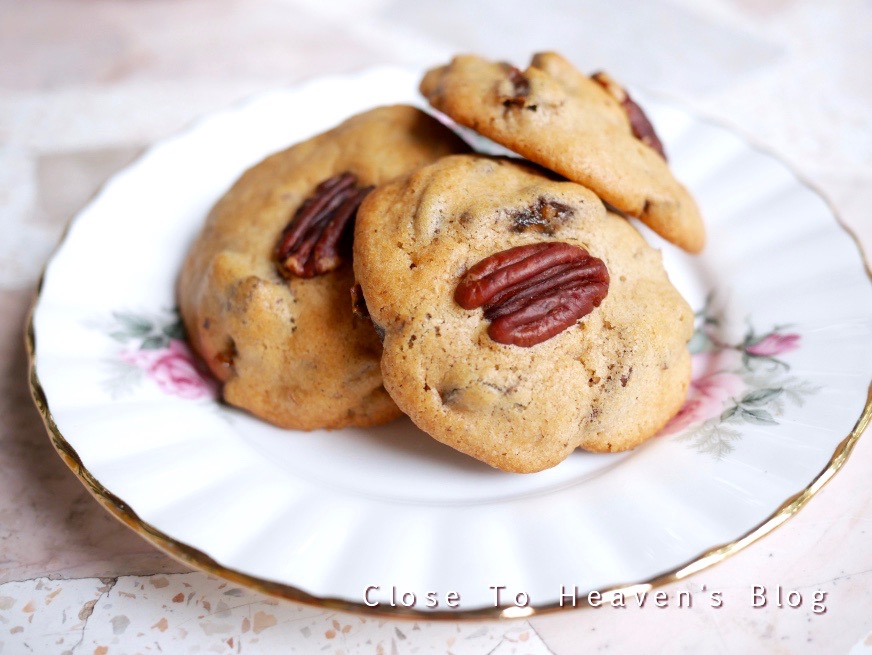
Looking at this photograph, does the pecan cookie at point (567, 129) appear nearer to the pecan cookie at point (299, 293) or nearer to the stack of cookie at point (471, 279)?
the stack of cookie at point (471, 279)

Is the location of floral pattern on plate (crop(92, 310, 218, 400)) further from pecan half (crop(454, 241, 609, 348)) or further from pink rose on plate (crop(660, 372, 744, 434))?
pink rose on plate (crop(660, 372, 744, 434))

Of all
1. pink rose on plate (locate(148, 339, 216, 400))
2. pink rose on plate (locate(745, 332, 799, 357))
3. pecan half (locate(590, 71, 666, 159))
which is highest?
pecan half (locate(590, 71, 666, 159))

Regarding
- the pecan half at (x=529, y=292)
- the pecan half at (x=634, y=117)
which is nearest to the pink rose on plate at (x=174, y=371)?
the pecan half at (x=529, y=292)

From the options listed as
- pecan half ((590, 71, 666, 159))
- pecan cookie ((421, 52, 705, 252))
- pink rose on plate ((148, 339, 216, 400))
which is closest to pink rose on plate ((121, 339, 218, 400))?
pink rose on plate ((148, 339, 216, 400))

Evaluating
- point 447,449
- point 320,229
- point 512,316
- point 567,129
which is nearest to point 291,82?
point 320,229

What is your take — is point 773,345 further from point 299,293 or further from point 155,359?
point 155,359
